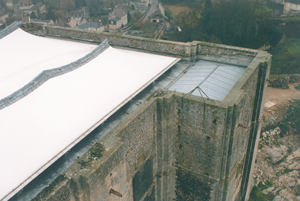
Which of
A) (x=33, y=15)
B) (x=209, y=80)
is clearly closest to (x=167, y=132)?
(x=209, y=80)

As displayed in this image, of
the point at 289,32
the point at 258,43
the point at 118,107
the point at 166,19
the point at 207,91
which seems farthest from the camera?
the point at 166,19

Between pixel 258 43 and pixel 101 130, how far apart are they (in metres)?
33.5

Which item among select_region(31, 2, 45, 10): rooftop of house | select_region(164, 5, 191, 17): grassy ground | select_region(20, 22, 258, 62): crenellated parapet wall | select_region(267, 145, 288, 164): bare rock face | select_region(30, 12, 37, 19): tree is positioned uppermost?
select_region(20, 22, 258, 62): crenellated parapet wall

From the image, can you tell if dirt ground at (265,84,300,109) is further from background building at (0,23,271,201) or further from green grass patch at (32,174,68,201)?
green grass patch at (32,174,68,201)

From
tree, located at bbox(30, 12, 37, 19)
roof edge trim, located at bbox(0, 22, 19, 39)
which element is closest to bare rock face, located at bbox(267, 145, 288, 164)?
roof edge trim, located at bbox(0, 22, 19, 39)

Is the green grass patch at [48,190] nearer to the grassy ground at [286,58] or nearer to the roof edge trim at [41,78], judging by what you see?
Result: the roof edge trim at [41,78]

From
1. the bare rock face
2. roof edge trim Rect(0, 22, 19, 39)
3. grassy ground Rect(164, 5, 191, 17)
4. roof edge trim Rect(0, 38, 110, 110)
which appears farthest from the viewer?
grassy ground Rect(164, 5, 191, 17)

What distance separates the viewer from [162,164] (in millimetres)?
12539

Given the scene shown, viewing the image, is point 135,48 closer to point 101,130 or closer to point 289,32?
point 101,130

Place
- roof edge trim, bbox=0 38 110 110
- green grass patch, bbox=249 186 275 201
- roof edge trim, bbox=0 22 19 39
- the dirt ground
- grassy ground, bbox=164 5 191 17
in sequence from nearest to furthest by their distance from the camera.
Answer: roof edge trim, bbox=0 38 110 110
roof edge trim, bbox=0 22 19 39
green grass patch, bbox=249 186 275 201
the dirt ground
grassy ground, bbox=164 5 191 17

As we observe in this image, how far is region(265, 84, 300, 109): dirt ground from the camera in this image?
30.0 meters

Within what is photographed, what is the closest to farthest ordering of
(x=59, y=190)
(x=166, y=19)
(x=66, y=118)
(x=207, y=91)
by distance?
(x=59, y=190), (x=66, y=118), (x=207, y=91), (x=166, y=19)

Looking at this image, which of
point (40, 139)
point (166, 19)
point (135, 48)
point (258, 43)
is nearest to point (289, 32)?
point (258, 43)

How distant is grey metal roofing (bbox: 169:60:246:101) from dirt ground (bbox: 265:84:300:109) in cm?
1596
